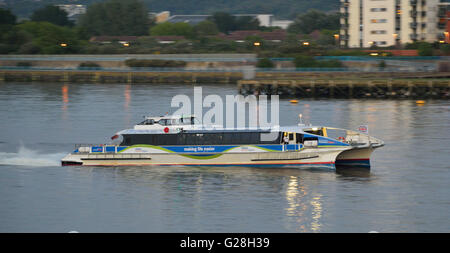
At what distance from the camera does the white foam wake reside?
1713 inches

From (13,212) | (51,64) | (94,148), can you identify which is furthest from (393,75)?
(13,212)

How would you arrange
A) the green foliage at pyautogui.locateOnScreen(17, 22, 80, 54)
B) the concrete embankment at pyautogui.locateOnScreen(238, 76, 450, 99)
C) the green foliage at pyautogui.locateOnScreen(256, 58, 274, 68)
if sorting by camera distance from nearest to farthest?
the concrete embankment at pyautogui.locateOnScreen(238, 76, 450, 99) → the green foliage at pyautogui.locateOnScreen(256, 58, 274, 68) → the green foliage at pyautogui.locateOnScreen(17, 22, 80, 54)

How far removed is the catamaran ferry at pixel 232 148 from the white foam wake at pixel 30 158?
227 centimetres

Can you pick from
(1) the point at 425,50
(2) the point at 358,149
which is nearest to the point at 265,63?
(1) the point at 425,50

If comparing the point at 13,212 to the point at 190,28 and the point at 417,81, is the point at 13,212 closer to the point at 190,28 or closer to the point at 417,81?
the point at 417,81

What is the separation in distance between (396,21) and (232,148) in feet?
359

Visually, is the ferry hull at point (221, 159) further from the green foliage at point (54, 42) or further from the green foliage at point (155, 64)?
the green foliage at point (54, 42)

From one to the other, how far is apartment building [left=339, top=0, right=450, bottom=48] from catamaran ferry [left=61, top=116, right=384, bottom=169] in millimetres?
105385

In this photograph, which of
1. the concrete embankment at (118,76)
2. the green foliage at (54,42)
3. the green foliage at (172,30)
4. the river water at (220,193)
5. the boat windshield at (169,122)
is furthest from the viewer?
the green foliage at (172,30)

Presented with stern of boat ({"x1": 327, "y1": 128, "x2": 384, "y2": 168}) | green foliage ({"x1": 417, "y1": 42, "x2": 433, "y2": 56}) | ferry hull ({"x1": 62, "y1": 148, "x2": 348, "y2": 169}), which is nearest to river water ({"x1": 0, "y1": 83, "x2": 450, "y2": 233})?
ferry hull ({"x1": 62, "y1": 148, "x2": 348, "y2": 169})

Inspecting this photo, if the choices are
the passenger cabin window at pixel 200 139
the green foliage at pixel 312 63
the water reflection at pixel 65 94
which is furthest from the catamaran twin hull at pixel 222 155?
the green foliage at pixel 312 63

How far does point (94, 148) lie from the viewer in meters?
41.3

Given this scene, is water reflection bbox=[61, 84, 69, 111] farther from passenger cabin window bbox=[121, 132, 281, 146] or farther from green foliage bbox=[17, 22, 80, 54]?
passenger cabin window bbox=[121, 132, 281, 146]

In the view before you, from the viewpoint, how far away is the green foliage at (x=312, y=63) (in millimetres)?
107750
